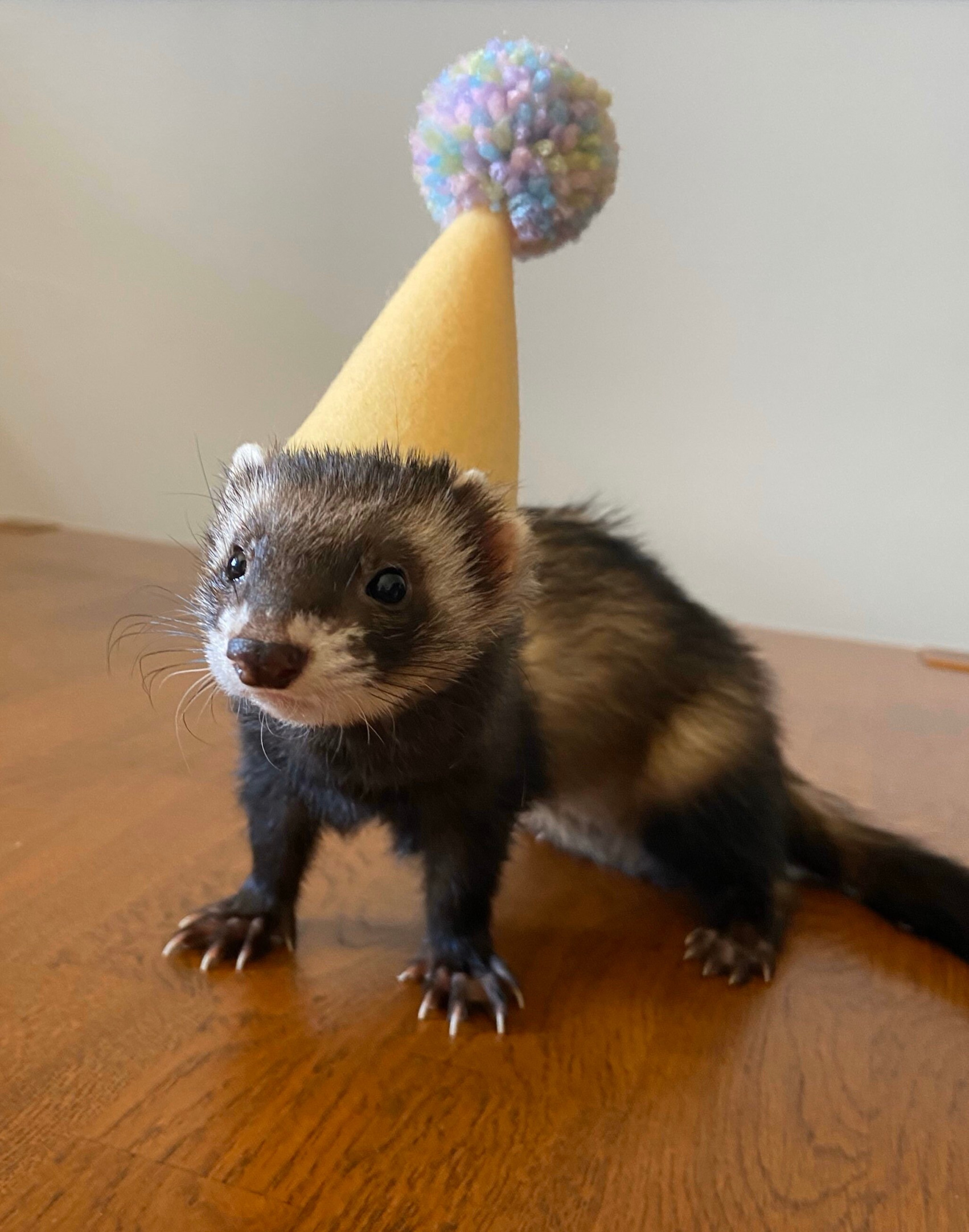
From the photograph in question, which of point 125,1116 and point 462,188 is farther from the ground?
point 462,188

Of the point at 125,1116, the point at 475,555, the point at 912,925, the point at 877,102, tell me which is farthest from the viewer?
the point at 877,102

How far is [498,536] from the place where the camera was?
0.77 meters

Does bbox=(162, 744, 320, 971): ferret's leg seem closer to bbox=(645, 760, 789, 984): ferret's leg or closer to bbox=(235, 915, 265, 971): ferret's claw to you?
bbox=(235, 915, 265, 971): ferret's claw

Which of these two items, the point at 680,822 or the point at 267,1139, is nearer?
the point at 267,1139

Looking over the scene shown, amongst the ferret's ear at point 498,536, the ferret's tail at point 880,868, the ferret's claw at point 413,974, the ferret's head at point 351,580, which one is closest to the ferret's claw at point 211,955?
the ferret's claw at point 413,974

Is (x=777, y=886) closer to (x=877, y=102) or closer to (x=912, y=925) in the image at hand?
(x=912, y=925)

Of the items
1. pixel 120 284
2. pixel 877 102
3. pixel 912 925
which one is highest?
pixel 877 102

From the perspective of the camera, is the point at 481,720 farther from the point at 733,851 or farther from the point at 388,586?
the point at 733,851

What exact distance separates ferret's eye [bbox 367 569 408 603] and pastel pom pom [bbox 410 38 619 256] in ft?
1.08

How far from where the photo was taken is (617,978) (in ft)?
2.89

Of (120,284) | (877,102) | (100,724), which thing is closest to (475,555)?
(100,724)

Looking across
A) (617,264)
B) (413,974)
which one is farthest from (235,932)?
(617,264)

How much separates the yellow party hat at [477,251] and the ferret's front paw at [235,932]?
1.29 ft

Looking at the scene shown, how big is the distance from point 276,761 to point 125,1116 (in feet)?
0.88
